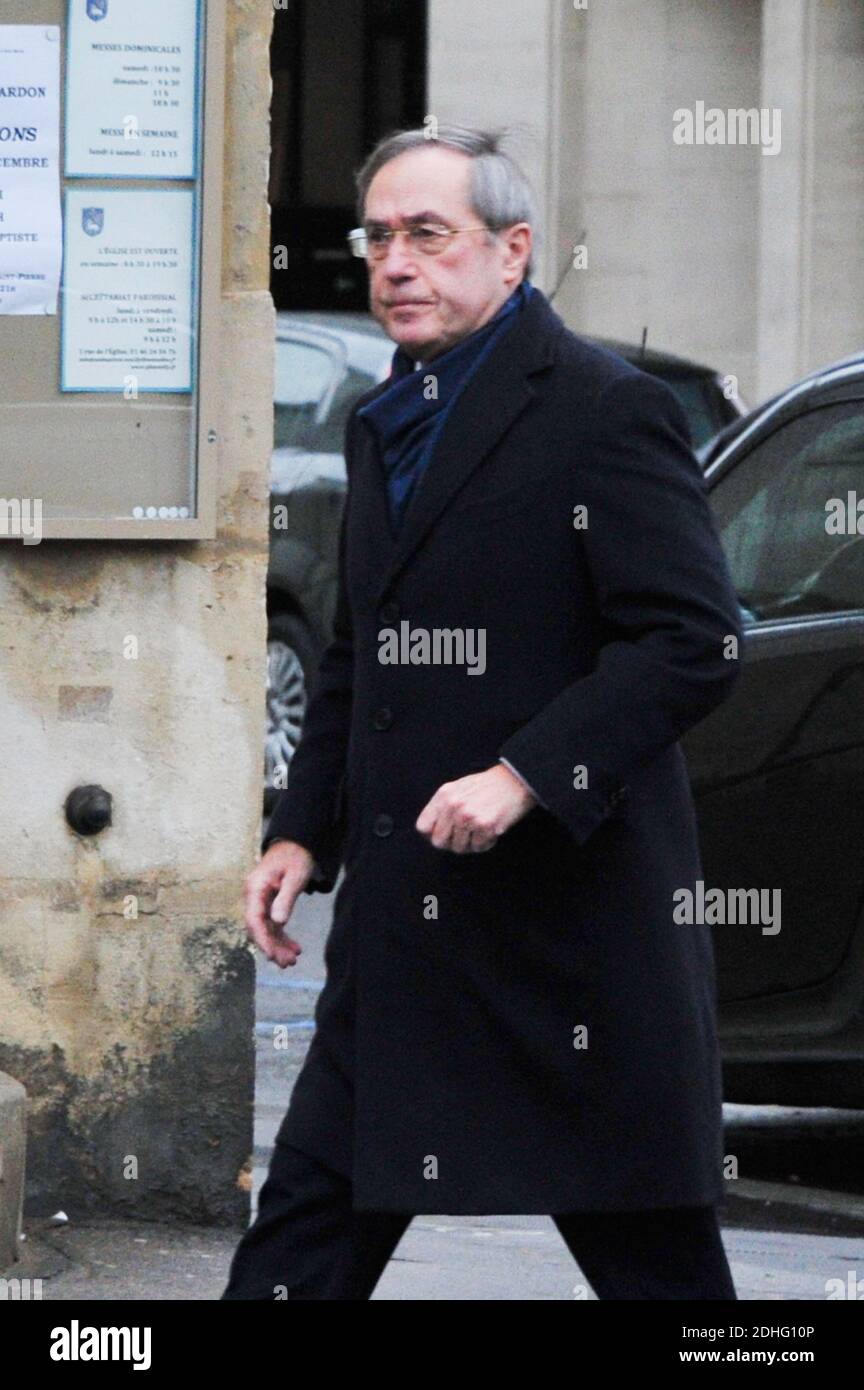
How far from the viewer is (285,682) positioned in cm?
1276

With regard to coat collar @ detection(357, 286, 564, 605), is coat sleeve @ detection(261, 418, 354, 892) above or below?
below

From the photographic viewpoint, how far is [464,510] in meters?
3.73

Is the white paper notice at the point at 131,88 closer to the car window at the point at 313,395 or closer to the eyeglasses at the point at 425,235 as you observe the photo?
the eyeglasses at the point at 425,235

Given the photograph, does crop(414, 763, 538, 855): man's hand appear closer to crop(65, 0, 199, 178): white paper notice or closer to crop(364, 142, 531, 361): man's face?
crop(364, 142, 531, 361): man's face

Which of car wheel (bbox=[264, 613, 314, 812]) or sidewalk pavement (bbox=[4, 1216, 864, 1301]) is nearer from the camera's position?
sidewalk pavement (bbox=[4, 1216, 864, 1301])

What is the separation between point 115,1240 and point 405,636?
87.0 inches

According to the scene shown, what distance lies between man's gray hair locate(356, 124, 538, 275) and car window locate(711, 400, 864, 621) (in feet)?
8.55

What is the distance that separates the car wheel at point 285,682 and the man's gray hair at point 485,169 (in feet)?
28.5

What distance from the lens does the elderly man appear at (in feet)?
11.9

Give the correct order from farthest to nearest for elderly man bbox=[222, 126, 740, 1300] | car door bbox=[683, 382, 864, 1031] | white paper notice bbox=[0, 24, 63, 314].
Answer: car door bbox=[683, 382, 864, 1031] → white paper notice bbox=[0, 24, 63, 314] → elderly man bbox=[222, 126, 740, 1300]

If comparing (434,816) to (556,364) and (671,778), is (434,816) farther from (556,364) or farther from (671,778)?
(556,364)

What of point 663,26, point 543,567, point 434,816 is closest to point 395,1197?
point 434,816

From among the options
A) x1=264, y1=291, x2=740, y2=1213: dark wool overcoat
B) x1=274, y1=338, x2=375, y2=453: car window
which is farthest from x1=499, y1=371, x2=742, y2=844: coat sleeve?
x1=274, y1=338, x2=375, y2=453: car window

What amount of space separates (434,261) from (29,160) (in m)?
2.01
